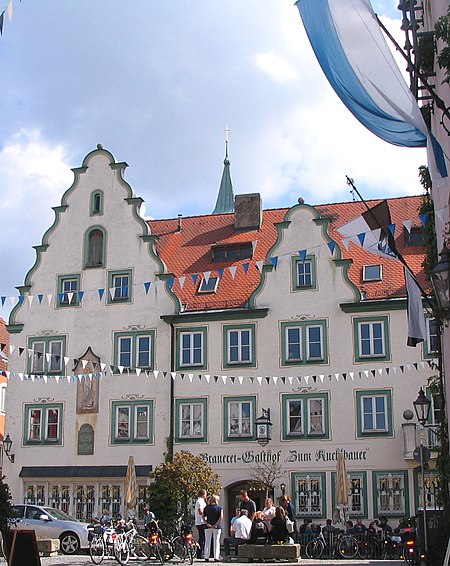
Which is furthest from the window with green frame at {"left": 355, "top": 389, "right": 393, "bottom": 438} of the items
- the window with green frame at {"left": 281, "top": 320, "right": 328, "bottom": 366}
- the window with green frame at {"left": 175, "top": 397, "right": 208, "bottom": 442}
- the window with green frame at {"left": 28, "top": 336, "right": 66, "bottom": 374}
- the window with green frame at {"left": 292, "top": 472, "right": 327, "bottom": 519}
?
the window with green frame at {"left": 28, "top": 336, "right": 66, "bottom": 374}

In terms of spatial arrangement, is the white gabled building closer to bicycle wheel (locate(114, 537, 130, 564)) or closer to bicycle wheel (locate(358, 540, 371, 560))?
bicycle wheel (locate(358, 540, 371, 560))

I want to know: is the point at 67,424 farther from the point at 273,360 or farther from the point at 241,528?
the point at 241,528

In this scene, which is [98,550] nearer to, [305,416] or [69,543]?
[69,543]

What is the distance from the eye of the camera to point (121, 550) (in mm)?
21875

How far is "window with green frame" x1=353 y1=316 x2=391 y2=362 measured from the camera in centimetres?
3578

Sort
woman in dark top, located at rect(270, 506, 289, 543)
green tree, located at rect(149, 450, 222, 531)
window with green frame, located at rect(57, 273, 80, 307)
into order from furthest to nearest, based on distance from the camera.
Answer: window with green frame, located at rect(57, 273, 80, 307)
green tree, located at rect(149, 450, 222, 531)
woman in dark top, located at rect(270, 506, 289, 543)

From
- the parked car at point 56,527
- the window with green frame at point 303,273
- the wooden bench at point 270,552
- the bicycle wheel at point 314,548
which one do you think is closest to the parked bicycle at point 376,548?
the bicycle wheel at point 314,548

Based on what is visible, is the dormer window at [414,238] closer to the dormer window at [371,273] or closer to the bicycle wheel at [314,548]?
the dormer window at [371,273]

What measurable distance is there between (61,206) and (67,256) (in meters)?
2.42

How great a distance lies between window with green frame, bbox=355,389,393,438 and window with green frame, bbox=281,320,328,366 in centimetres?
218

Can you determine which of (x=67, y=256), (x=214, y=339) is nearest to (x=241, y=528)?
(x=214, y=339)

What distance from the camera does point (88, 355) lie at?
39.6 meters

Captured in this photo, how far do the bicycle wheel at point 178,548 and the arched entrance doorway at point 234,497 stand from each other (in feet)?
40.0

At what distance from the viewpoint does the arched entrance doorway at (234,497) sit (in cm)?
3631
